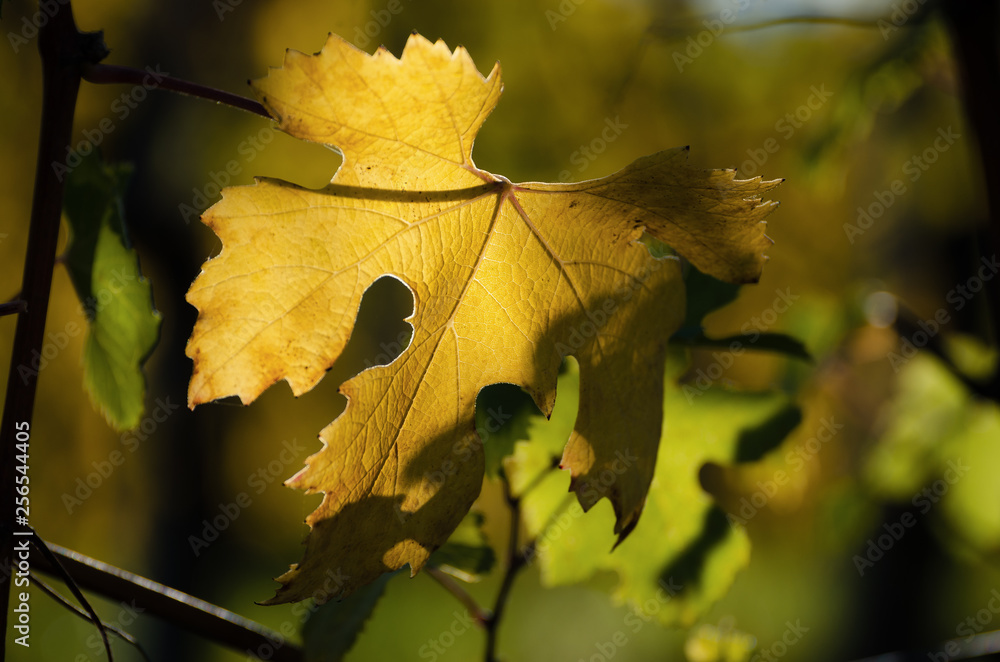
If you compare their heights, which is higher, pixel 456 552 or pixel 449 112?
pixel 449 112

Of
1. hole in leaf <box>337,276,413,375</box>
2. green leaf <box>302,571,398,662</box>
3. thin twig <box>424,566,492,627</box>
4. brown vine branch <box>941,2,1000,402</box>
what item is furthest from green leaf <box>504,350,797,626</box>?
hole in leaf <box>337,276,413,375</box>

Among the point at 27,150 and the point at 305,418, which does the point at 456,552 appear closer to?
the point at 27,150

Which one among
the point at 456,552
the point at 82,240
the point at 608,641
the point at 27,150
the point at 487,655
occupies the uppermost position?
the point at 27,150

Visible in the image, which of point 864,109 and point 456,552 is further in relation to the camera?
point 864,109

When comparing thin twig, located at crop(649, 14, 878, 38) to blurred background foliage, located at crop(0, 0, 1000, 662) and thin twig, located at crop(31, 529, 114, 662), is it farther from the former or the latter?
thin twig, located at crop(31, 529, 114, 662)

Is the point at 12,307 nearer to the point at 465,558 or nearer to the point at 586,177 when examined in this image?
the point at 465,558

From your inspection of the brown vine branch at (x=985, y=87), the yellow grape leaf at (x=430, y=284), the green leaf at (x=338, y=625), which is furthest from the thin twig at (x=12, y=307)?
the brown vine branch at (x=985, y=87)

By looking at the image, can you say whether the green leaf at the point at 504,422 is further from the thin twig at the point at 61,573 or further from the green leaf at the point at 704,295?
the thin twig at the point at 61,573

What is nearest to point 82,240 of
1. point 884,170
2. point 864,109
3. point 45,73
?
point 45,73
